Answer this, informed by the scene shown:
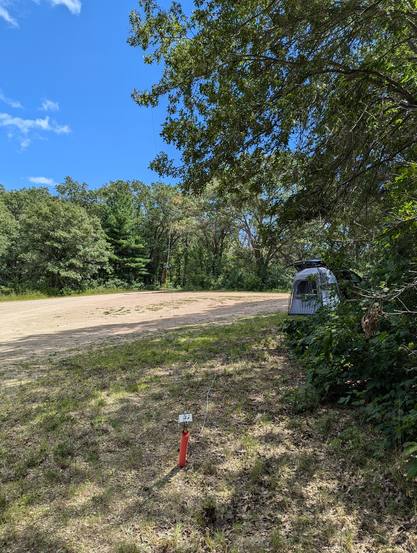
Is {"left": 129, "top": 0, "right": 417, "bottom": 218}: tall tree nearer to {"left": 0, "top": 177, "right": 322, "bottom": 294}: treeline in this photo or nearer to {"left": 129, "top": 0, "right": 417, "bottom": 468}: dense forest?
{"left": 129, "top": 0, "right": 417, "bottom": 468}: dense forest

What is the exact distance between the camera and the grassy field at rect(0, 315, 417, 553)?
1.63 m

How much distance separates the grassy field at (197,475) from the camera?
163cm

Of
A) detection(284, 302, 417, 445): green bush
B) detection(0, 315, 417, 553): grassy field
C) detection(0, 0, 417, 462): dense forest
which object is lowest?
detection(0, 315, 417, 553): grassy field

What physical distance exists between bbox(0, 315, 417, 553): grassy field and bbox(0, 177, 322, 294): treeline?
13.0 m

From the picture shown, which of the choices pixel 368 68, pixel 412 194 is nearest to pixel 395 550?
pixel 412 194

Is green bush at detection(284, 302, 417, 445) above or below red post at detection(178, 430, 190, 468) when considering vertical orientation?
above

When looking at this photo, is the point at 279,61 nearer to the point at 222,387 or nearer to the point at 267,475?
the point at 222,387

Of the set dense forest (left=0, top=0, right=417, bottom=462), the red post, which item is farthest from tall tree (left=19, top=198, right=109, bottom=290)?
the red post

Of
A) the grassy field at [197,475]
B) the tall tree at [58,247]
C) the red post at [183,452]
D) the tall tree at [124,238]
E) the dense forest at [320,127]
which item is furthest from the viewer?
the tall tree at [124,238]

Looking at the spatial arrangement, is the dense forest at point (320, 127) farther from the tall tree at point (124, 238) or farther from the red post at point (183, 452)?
the tall tree at point (124, 238)

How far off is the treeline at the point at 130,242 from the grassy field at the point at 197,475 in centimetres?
1297

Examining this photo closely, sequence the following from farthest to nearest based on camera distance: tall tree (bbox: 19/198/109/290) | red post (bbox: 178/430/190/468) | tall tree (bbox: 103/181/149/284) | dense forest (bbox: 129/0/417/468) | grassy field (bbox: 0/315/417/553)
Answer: tall tree (bbox: 103/181/149/284) < tall tree (bbox: 19/198/109/290) < dense forest (bbox: 129/0/417/468) < red post (bbox: 178/430/190/468) < grassy field (bbox: 0/315/417/553)

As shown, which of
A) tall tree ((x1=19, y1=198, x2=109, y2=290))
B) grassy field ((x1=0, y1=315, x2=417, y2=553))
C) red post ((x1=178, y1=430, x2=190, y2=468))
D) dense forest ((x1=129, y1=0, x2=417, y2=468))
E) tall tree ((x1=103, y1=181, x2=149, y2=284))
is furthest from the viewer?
tall tree ((x1=103, y1=181, x2=149, y2=284))

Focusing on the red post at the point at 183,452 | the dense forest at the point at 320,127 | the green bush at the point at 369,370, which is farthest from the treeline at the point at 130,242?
the red post at the point at 183,452
